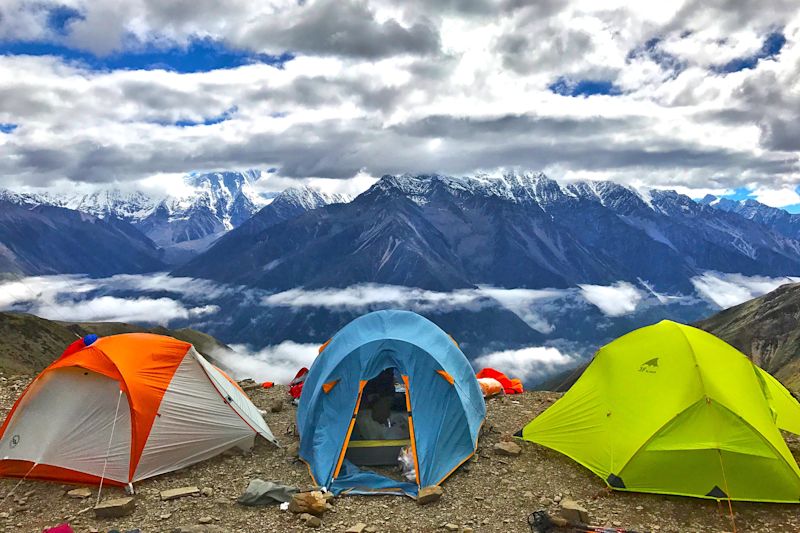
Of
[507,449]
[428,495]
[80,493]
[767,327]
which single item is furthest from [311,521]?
[767,327]

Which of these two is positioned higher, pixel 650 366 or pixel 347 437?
pixel 650 366

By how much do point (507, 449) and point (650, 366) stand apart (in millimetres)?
4897

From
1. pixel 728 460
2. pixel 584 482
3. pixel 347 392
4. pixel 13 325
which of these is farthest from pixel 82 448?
pixel 13 325

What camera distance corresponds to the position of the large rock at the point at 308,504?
13.0 meters

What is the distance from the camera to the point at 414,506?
13.6 meters

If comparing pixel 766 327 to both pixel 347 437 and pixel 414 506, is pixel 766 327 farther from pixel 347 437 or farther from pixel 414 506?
pixel 414 506

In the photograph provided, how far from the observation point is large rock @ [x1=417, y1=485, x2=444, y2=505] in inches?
539

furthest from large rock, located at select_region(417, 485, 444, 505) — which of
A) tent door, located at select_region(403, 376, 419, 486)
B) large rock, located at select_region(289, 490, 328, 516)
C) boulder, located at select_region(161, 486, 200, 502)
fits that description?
boulder, located at select_region(161, 486, 200, 502)

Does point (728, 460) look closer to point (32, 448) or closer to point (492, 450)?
point (492, 450)

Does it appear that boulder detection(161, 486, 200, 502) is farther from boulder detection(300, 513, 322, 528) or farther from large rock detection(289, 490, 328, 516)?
boulder detection(300, 513, 322, 528)

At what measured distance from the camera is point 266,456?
16.9 metres

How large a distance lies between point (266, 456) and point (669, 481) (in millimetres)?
11407

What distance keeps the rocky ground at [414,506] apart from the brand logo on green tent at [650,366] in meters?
3.35

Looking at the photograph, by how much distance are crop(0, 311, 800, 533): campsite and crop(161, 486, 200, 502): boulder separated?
0.04 m
